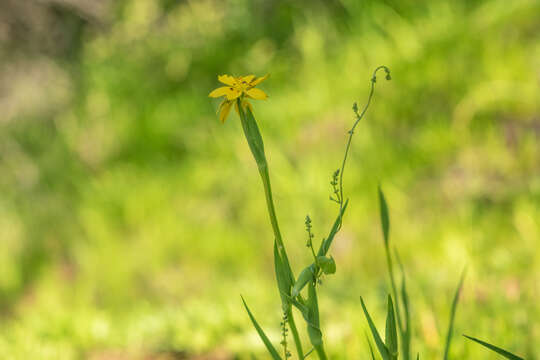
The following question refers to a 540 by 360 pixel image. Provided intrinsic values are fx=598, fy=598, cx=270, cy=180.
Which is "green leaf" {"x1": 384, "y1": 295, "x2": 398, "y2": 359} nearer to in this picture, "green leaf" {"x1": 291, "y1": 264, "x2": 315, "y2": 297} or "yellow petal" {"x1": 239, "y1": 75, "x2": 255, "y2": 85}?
"green leaf" {"x1": 291, "y1": 264, "x2": 315, "y2": 297}

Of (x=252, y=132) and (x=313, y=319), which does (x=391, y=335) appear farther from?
(x=252, y=132)

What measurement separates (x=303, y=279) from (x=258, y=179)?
2.87 meters

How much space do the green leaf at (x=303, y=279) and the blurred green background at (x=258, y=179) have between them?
0.64 m

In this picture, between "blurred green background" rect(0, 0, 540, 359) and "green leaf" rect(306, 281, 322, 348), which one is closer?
"green leaf" rect(306, 281, 322, 348)

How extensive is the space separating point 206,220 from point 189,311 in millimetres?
1700

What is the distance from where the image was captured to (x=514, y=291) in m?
1.89

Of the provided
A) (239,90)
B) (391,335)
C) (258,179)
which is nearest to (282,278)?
(391,335)

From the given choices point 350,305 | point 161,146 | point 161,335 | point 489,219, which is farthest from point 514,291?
point 161,146

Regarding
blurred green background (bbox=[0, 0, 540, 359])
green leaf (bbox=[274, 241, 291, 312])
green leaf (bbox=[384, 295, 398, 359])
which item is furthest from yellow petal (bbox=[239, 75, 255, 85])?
blurred green background (bbox=[0, 0, 540, 359])

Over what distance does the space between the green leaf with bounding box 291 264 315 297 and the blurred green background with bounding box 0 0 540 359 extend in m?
0.64

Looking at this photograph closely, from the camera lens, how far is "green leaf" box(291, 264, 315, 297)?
0.89 m

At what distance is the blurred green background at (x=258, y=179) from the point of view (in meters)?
2.00

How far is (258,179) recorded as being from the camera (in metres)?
3.76

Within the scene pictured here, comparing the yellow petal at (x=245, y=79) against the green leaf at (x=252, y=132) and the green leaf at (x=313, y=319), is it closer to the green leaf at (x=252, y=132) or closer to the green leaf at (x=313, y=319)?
the green leaf at (x=252, y=132)
